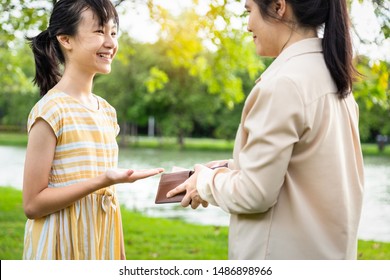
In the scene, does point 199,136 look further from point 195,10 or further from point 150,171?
point 150,171

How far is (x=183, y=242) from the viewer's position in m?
6.29

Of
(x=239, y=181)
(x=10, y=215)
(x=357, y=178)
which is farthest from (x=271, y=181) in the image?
(x=10, y=215)

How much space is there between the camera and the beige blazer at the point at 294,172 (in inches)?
66.0

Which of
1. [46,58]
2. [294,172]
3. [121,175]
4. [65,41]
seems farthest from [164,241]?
[294,172]

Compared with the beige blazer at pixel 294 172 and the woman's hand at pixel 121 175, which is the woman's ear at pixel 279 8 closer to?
the beige blazer at pixel 294 172

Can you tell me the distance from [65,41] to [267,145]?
103 centimetres

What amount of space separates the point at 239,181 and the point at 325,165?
28cm

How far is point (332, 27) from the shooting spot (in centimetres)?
185

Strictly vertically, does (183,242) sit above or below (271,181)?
below

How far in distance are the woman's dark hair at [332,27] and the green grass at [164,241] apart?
386cm

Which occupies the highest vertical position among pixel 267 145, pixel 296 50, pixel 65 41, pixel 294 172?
pixel 296 50

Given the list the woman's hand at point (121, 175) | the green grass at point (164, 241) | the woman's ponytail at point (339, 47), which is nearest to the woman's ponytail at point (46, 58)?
the woman's hand at point (121, 175)

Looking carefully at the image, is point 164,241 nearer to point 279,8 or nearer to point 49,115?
point 49,115

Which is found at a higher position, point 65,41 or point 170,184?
point 65,41
